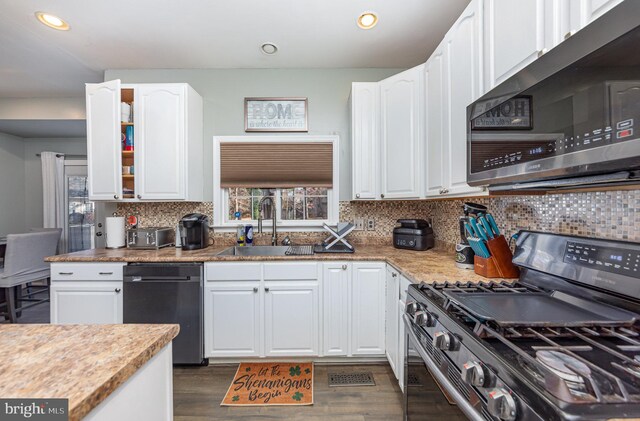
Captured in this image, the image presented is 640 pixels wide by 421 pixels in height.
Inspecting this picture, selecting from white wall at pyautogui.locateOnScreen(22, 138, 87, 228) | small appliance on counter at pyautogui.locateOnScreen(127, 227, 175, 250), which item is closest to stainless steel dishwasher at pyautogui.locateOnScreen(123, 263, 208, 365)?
small appliance on counter at pyautogui.locateOnScreen(127, 227, 175, 250)

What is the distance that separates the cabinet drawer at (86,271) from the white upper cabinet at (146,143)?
0.63m

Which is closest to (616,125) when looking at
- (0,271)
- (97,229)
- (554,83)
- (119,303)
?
(554,83)

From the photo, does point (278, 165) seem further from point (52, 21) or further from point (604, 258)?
point (604, 258)

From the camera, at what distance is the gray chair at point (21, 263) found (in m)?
3.05

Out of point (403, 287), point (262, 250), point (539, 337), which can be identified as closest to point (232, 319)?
point (262, 250)

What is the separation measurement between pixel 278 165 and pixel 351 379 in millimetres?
1944

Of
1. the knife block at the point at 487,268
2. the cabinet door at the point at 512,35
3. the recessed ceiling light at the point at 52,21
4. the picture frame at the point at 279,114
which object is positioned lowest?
the knife block at the point at 487,268

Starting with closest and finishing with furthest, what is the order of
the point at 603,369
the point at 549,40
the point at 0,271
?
the point at 603,369, the point at 549,40, the point at 0,271

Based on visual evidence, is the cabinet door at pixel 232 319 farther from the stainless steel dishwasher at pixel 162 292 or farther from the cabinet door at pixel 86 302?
the cabinet door at pixel 86 302

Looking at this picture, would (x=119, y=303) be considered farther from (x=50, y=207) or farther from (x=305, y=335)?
(x=50, y=207)

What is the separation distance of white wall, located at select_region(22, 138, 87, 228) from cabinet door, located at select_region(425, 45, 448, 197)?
5.69 metres

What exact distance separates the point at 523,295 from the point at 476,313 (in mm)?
387

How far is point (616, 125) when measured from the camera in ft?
2.22

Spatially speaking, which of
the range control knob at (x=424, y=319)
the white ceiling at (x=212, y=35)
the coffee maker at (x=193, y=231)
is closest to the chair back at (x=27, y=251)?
the white ceiling at (x=212, y=35)
